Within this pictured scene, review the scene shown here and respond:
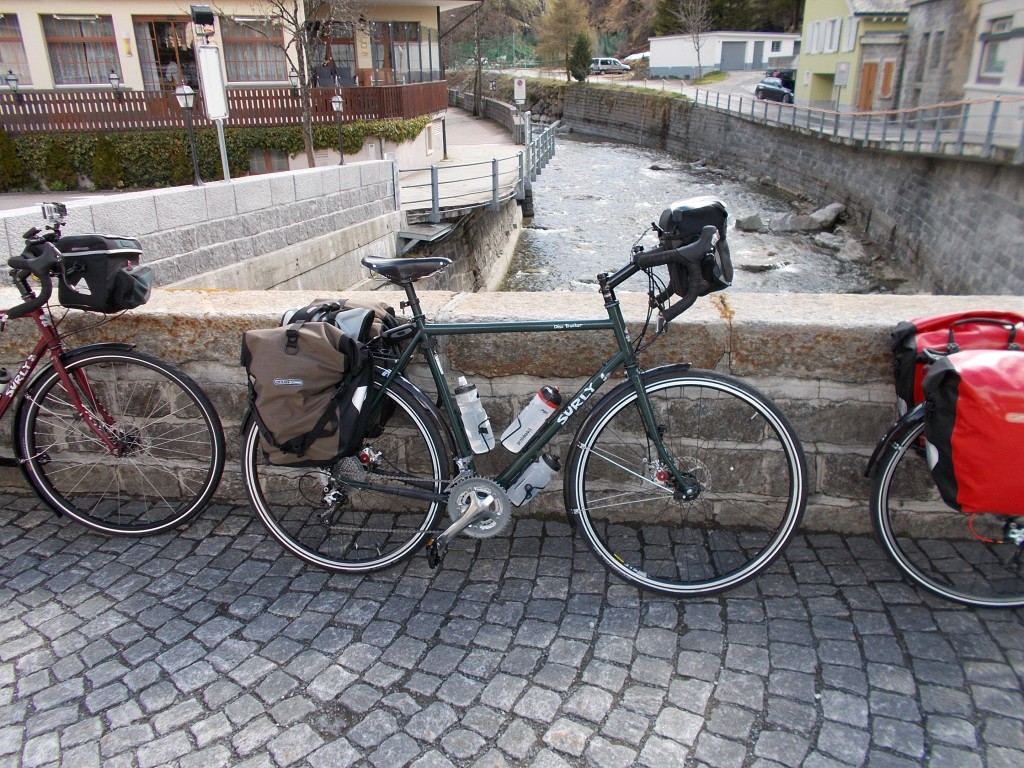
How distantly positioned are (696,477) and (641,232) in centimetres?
1928

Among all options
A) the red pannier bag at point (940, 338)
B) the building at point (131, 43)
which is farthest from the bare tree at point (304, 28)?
the red pannier bag at point (940, 338)

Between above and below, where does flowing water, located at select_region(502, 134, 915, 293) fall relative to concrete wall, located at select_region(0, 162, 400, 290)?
below

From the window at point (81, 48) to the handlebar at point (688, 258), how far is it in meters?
24.0

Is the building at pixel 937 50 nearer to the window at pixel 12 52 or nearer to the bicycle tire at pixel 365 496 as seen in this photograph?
the window at pixel 12 52

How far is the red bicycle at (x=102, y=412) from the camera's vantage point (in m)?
3.17

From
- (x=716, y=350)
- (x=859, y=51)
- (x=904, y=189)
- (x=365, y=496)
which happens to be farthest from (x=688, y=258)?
(x=859, y=51)

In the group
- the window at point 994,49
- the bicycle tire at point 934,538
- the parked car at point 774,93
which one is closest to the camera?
the bicycle tire at point 934,538

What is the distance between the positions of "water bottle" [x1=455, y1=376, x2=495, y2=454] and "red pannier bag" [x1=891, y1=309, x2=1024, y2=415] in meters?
1.46

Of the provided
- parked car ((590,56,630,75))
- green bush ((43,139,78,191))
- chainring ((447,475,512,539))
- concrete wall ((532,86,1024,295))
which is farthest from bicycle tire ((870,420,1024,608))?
parked car ((590,56,630,75))

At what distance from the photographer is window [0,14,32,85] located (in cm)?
2217

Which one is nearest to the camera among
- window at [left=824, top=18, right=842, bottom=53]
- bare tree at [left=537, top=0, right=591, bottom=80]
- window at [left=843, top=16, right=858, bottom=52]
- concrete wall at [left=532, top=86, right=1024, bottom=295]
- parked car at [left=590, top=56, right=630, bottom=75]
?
concrete wall at [left=532, top=86, right=1024, bottom=295]

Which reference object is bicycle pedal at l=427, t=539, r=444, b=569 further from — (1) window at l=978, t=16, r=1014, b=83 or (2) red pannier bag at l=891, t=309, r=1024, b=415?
(1) window at l=978, t=16, r=1014, b=83

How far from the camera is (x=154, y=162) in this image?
2098cm

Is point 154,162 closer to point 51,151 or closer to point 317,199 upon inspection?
point 51,151
